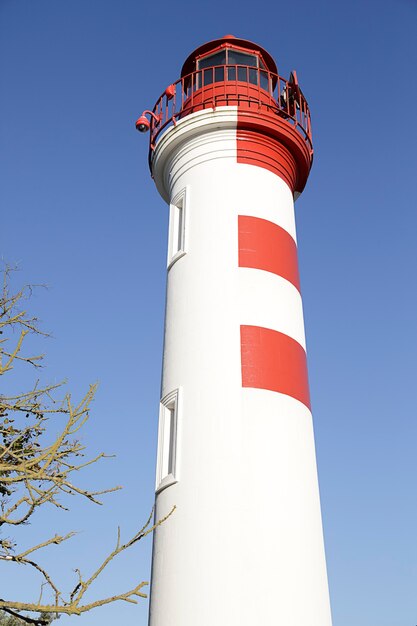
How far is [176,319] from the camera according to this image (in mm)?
10422

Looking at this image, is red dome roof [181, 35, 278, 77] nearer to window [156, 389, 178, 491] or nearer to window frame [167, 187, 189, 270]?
window frame [167, 187, 189, 270]

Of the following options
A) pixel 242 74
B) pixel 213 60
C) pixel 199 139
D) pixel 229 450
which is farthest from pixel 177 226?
pixel 229 450

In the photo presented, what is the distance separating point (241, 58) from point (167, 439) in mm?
8639

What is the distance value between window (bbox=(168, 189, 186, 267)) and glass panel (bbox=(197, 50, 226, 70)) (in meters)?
3.78

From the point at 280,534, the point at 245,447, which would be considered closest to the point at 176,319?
the point at 245,447

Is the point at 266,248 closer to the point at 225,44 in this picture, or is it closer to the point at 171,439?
the point at 171,439

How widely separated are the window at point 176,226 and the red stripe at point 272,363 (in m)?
2.50

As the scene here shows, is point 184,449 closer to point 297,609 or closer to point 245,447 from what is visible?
→ point 245,447

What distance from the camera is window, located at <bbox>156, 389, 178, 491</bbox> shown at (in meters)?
9.26

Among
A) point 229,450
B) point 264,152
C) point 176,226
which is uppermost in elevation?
point 264,152

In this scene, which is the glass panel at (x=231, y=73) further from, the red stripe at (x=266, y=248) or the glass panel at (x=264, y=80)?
the red stripe at (x=266, y=248)

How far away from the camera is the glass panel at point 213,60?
1369cm

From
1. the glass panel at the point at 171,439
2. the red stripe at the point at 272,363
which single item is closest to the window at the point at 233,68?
the red stripe at the point at 272,363

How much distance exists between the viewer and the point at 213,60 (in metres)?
13.9
